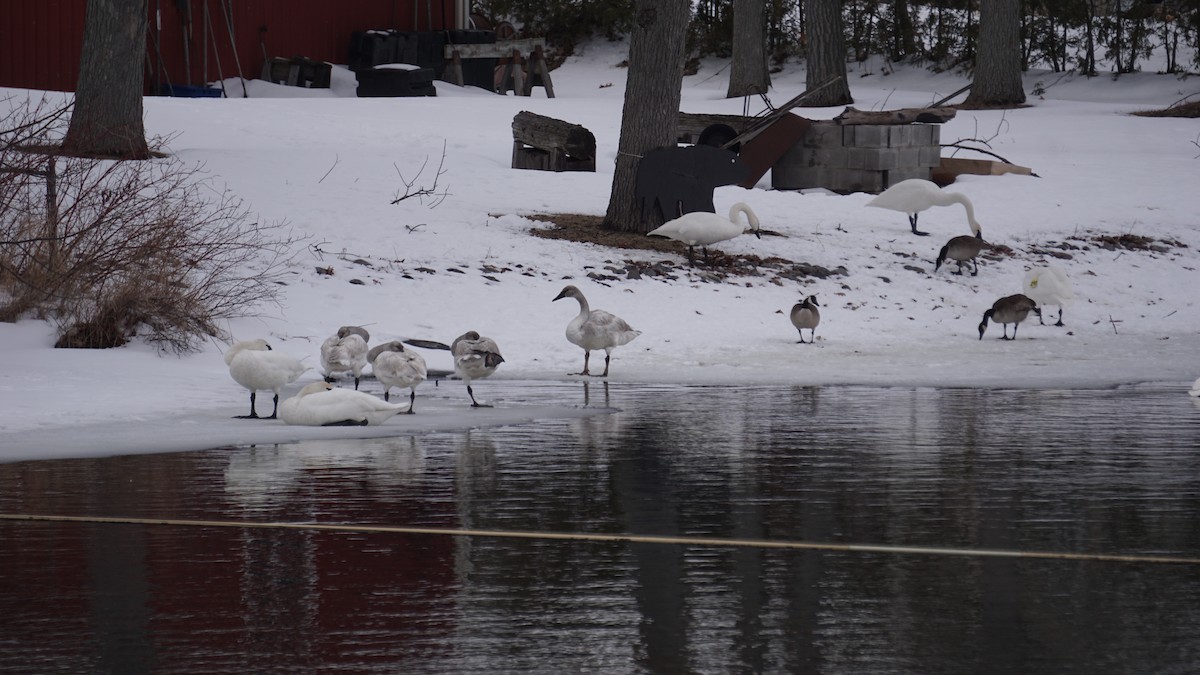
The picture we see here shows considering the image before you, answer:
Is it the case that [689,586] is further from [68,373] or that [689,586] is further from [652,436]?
[68,373]

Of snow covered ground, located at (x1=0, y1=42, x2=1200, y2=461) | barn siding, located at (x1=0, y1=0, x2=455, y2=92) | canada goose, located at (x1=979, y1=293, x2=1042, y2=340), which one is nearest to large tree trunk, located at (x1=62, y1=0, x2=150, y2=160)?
snow covered ground, located at (x1=0, y1=42, x2=1200, y2=461)

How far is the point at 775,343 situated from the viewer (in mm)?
15531

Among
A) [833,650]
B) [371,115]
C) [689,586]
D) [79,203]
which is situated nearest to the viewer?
[833,650]

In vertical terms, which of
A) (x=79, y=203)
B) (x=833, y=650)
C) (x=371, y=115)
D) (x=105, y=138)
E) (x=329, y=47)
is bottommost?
(x=833, y=650)

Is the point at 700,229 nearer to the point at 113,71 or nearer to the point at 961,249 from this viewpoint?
the point at 961,249


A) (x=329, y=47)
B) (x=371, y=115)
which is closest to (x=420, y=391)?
(x=371, y=115)

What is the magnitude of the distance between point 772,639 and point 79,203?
10.7 meters

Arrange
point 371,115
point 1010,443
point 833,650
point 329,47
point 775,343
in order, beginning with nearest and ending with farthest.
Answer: point 833,650 < point 1010,443 < point 775,343 < point 371,115 < point 329,47

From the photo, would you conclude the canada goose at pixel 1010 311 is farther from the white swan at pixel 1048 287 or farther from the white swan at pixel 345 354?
the white swan at pixel 345 354

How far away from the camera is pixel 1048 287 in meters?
16.8

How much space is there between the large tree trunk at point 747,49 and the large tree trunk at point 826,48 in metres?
3.29

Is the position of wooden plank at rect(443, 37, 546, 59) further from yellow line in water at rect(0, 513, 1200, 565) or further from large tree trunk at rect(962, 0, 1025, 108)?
yellow line in water at rect(0, 513, 1200, 565)

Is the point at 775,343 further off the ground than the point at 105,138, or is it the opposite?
the point at 105,138

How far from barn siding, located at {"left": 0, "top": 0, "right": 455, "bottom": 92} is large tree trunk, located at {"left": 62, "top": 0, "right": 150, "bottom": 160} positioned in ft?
27.9
